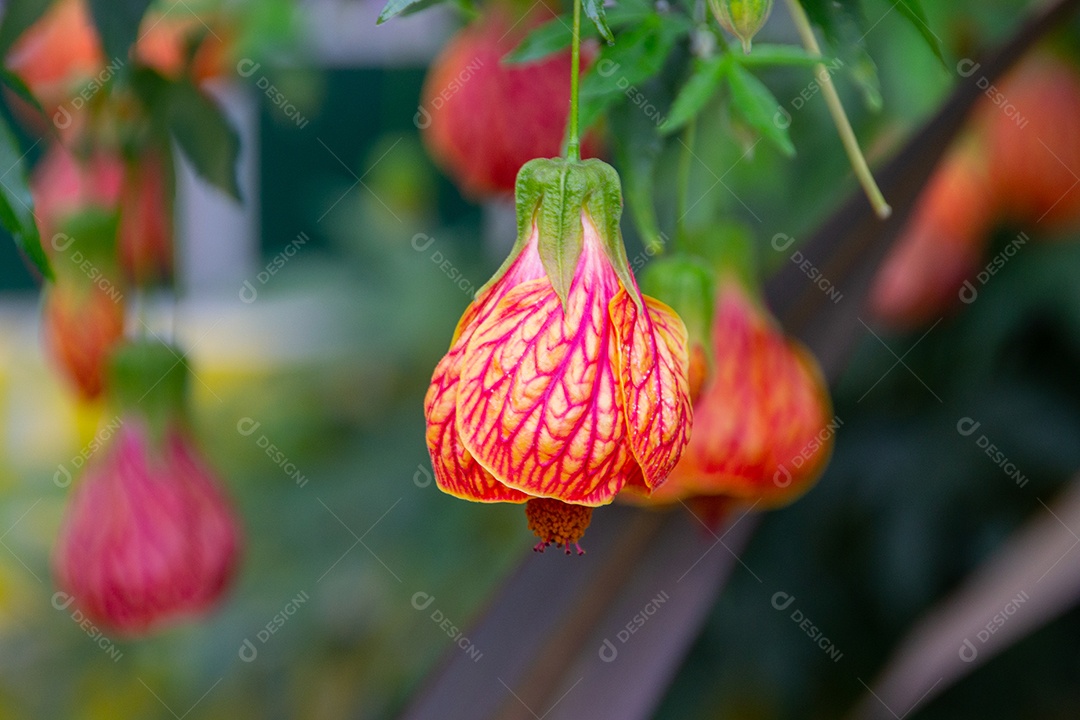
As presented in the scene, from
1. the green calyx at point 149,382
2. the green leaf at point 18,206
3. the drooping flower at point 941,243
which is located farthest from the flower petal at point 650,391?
the drooping flower at point 941,243

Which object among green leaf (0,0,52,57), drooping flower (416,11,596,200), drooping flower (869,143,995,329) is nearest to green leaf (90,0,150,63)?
green leaf (0,0,52,57)

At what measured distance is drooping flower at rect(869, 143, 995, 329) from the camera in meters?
0.93

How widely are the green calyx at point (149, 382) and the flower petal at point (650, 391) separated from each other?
1.57ft

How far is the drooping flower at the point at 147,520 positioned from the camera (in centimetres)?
68

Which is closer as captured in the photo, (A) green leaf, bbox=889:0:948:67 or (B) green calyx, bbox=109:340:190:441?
(A) green leaf, bbox=889:0:948:67

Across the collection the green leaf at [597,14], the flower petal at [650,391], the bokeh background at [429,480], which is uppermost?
the green leaf at [597,14]

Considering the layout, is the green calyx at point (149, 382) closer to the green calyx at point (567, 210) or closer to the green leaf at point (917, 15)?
the green calyx at point (567, 210)

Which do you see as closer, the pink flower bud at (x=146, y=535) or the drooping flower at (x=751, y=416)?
the drooping flower at (x=751, y=416)

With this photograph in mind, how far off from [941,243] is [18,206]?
729mm

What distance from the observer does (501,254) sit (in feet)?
4.66

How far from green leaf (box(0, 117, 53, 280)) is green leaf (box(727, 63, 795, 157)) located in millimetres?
265

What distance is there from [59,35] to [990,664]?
100 cm

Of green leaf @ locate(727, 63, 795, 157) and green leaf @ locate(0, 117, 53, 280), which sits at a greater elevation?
green leaf @ locate(727, 63, 795, 157)

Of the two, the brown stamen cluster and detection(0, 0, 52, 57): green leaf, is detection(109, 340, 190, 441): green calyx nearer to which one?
detection(0, 0, 52, 57): green leaf
